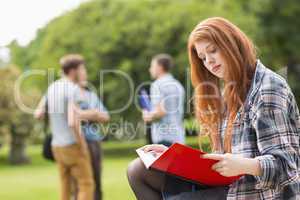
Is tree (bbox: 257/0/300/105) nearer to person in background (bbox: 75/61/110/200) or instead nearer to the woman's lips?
person in background (bbox: 75/61/110/200)

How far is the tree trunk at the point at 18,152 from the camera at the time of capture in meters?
20.9

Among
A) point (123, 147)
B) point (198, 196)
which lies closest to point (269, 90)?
point (198, 196)

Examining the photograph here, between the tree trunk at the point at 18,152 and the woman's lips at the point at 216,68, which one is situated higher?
the woman's lips at the point at 216,68

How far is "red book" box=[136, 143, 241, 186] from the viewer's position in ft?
7.91

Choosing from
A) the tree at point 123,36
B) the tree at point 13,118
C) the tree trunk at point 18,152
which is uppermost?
the tree at point 123,36

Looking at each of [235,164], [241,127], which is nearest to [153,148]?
[241,127]

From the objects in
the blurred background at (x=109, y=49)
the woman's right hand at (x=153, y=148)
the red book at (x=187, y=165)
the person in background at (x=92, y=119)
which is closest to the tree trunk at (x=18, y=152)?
the blurred background at (x=109, y=49)

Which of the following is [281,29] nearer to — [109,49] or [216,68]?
[109,49]

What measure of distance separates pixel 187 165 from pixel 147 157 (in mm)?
203

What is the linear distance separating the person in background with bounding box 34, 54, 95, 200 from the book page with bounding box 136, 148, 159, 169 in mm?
3104

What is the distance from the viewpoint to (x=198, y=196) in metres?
2.59

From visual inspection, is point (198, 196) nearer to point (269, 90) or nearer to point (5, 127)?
point (269, 90)

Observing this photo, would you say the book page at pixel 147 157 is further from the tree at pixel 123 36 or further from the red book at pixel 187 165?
the tree at pixel 123 36

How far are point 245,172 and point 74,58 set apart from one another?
4.01 m
